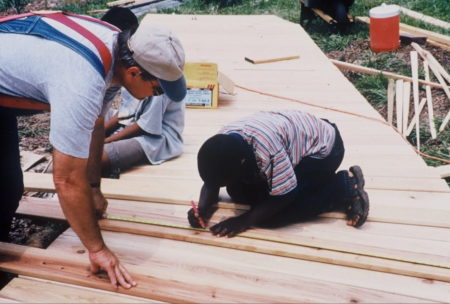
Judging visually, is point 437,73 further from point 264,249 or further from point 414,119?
point 264,249

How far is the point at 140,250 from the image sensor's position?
228 centimetres

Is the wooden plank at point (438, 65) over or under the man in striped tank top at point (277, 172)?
under

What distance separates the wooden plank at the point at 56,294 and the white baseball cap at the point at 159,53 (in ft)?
2.79

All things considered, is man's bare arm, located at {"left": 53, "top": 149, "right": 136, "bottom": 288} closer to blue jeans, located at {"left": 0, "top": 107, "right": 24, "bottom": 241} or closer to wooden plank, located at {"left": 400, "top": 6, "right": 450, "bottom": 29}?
blue jeans, located at {"left": 0, "top": 107, "right": 24, "bottom": 241}

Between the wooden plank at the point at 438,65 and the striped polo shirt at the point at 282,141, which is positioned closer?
the striped polo shirt at the point at 282,141

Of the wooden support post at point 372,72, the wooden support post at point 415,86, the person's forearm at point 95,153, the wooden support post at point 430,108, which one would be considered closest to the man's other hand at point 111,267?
the person's forearm at point 95,153

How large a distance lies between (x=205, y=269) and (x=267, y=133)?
26.2 inches

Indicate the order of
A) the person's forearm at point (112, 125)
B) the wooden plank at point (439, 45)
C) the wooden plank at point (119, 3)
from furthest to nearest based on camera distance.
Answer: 1. the wooden plank at point (119, 3)
2. the wooden plank at point (439, 45)
3. the person's forearm at point (112, 125)

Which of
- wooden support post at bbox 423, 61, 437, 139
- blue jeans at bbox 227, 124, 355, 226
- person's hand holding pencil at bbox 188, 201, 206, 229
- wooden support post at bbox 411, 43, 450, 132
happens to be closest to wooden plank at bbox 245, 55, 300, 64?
wooden support post at bbox 423, 61, 437, 139

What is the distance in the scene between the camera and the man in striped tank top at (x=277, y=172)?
216 centimetres

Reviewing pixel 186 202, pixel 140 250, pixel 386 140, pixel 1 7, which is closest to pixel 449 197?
pixel 386 140

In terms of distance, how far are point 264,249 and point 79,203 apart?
0.89 m

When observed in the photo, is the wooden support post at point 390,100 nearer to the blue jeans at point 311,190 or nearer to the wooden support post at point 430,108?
the wooden support post at point 430,108

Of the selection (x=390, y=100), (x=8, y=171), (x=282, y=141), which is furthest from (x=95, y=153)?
(x=390, y=100)
